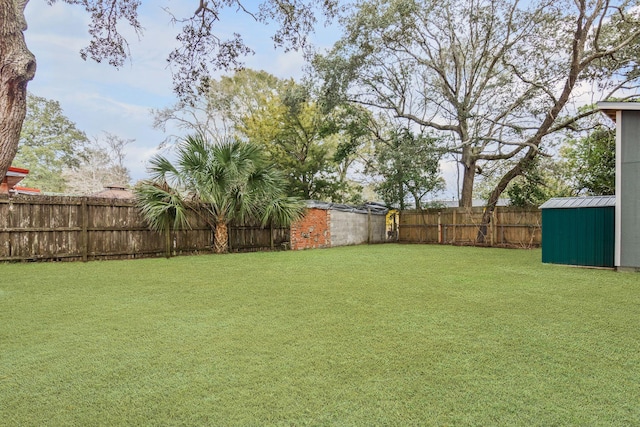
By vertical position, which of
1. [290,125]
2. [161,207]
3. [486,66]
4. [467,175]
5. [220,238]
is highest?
[486,66]

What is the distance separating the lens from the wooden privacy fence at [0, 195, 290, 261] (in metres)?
7.38

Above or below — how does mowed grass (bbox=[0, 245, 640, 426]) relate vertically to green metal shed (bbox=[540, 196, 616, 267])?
below

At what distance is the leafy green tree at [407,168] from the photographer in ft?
43.1

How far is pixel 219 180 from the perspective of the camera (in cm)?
970

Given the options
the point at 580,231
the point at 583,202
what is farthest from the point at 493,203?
the point at 580,231

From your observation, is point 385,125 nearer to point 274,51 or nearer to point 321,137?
point 321,137

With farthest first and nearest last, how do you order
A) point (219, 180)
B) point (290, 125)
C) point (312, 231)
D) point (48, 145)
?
1. point (48, 145)
2. point (290, 125)
3. point (312, 231)
4. point (219, 180)

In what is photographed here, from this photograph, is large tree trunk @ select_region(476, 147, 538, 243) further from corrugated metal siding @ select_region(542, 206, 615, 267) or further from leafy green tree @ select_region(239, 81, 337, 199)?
leafy green tree @ select_region(239, 81, 337, 199)

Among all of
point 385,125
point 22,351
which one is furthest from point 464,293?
point 385,125

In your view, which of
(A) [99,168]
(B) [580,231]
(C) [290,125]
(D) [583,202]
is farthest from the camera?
(A) [99,168]

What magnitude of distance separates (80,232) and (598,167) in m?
14.8

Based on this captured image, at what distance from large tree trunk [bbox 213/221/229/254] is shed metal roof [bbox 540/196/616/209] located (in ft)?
26.5

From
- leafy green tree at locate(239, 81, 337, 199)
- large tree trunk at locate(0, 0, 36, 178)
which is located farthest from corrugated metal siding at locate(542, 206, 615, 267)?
leafy green tree at locate(239, 81, 337, 199)

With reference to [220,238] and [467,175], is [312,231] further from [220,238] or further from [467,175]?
[467,175]
